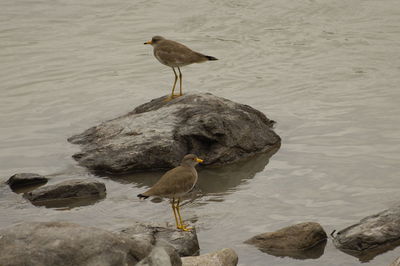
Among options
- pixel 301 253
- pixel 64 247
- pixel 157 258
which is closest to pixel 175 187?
pixel 301 253

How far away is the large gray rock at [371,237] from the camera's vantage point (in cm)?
865

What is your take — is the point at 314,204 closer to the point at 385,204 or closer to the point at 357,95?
the point at 385,204

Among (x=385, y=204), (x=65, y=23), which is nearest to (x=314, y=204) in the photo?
(x=385, y=204)

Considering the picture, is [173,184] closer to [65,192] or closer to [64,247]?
[65,192]

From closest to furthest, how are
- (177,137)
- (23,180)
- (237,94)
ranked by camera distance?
(23,180) → (177,137) → (237,94)

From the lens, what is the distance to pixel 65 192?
34.4 feet

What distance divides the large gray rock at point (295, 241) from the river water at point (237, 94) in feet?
0.45

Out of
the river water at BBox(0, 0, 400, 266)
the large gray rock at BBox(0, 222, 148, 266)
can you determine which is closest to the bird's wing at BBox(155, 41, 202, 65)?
the river water at BBox(0, 0, 400, 266)

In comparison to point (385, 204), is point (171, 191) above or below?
above

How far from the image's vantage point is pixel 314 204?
10281mm

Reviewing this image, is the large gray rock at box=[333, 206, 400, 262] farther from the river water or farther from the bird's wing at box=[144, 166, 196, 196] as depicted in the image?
the bird's wing at box=[144, 166, 196, 196]

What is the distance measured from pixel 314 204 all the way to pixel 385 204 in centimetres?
93

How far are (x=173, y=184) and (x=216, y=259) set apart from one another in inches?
60.1

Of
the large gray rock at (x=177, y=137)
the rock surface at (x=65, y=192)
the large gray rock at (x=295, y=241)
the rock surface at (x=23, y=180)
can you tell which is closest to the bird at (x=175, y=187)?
the large gray rock at (x=295, y=241)
